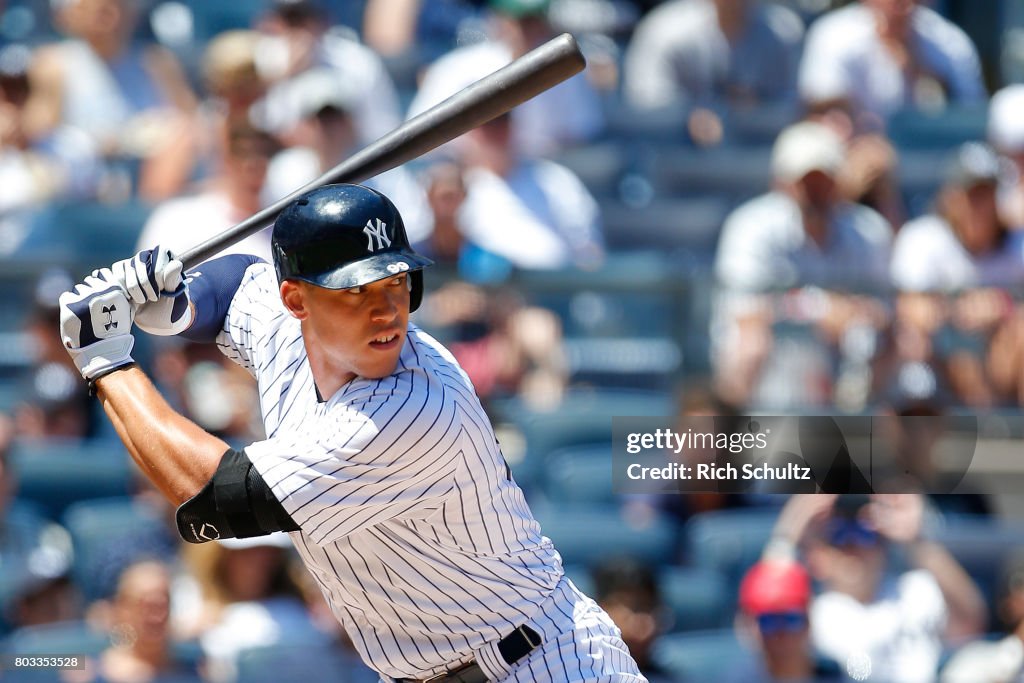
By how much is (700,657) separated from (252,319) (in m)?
2.14

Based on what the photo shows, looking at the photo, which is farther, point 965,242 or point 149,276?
point 965,242

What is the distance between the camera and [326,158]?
213 inches

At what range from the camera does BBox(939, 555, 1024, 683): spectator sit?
461cm

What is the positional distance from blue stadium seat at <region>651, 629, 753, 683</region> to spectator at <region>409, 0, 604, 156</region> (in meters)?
2.10

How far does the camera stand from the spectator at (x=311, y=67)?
19.0 ft

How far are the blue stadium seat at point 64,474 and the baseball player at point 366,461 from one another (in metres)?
2.10

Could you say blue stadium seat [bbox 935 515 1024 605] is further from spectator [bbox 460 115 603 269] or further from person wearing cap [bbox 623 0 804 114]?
person wearing cap [bbox 623 0 804 114]

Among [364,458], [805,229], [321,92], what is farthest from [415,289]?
[805,229]

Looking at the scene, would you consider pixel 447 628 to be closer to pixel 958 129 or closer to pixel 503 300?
pixel 503 300

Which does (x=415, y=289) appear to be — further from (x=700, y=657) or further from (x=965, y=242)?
(x=965, y=242)

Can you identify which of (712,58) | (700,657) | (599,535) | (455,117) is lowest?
(700,657)

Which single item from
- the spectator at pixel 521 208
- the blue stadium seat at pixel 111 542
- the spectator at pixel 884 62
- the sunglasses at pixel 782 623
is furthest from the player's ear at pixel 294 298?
the spectator at pixel 884 62

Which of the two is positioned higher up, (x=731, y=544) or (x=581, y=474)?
(x=581, y=474)

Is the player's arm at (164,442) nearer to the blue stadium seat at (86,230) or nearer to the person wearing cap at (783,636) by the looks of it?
the person wearing cap at (783,636)
